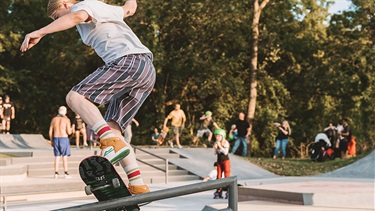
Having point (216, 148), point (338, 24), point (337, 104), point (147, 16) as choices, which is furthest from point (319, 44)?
point (216, 148)

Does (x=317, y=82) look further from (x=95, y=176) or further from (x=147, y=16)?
(x=95, y=176)

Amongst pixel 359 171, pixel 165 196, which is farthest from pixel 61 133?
pixel 165 196

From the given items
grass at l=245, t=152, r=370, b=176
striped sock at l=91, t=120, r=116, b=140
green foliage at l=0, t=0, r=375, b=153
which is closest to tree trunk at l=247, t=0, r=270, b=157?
green foliage at l=0, t=0, r=375, b=153

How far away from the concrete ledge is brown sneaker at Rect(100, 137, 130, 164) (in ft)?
21.9

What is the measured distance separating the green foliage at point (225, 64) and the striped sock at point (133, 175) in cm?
2688

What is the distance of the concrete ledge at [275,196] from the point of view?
10.1 metres

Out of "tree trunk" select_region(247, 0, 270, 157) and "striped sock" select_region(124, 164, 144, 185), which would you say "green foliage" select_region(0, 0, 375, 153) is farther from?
"striped sock" select_region(124, 164, 144, 185)

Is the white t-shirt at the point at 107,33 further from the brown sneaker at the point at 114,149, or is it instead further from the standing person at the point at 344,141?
the standing person at the point at 344,141

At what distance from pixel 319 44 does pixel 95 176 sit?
31508 millimetres

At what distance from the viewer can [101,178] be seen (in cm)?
376

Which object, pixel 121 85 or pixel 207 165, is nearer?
pixel 121 85

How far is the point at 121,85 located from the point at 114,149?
18.3 inches

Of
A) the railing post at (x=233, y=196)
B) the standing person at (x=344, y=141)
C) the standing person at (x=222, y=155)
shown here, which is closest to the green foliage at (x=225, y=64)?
the standing person at (x=344, y=141)

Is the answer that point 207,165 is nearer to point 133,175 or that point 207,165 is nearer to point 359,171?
point 359,171
